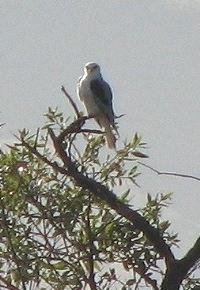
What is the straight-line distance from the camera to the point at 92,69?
902 centimetres

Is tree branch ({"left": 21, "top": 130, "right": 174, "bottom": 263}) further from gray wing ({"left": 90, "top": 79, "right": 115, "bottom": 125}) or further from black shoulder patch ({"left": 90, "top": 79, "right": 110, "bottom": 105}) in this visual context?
black shoulder patch ({"left": 90, "top": 79, "right": 110, "bottom": 105})

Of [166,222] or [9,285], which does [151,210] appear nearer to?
[166,222]

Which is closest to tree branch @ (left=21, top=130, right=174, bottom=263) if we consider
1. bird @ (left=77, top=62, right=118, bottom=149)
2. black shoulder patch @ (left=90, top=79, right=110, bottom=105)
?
bird @ (left=77, top=62, right=118, bottom=149)

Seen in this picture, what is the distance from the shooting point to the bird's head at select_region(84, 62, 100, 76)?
8.99 m

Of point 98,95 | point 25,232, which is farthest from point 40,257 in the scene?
point 98,95

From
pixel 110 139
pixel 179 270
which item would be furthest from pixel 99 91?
pixel 179 270

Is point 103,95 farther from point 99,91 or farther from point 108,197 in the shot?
point 108,197

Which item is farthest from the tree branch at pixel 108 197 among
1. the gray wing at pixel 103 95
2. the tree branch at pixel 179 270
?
the gray wing at pixel 103 95

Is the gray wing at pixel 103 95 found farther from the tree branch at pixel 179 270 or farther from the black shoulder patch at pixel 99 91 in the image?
the tree branch at pixel 179 270

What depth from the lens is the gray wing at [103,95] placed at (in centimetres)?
857

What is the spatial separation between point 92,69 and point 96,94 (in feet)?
1.25

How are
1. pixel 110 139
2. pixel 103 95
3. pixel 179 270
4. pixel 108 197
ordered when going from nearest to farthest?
pixel 179 270 < pixel 108 197 < pixel 110 139 < pixel 103 95

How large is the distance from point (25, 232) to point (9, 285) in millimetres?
331

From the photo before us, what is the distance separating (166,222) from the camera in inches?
233
